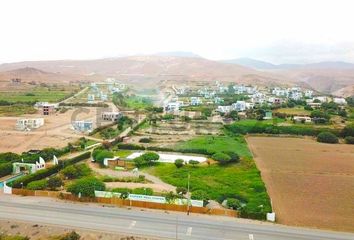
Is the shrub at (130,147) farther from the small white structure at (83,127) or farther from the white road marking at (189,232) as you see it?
the white road marking at (189,232)

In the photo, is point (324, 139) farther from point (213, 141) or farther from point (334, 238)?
point (334, 238)

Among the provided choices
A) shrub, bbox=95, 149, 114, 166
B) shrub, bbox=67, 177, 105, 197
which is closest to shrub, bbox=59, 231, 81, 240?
shrub, bbox=67, 177, 105, 197

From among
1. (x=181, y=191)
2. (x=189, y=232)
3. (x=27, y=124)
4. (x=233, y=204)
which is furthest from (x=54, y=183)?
(x=27, y=124)

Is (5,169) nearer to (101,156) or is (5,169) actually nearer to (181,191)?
(101,156)

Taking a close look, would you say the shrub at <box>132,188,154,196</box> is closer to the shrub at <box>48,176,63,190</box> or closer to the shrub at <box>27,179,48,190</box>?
the shrub at <box>48,176,63,190</box>

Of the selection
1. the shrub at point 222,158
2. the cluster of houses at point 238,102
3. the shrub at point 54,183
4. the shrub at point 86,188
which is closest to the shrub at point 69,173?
the shrub at point 54,183

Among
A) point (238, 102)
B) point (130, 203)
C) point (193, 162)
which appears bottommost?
point (130, 203)
